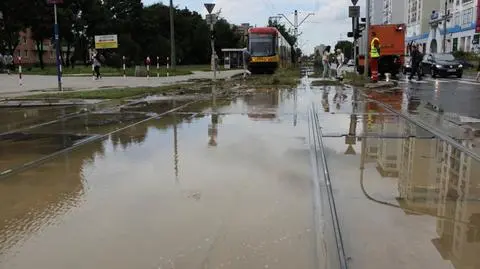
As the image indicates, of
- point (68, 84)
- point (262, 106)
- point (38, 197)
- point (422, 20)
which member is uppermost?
point (422, 20)

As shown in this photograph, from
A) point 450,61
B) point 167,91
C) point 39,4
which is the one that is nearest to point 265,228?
point 167,91

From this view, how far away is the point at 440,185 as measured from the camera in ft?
18.9

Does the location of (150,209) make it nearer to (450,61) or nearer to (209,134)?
(209,134)

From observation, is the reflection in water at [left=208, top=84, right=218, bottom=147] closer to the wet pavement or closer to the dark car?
the wet pavement

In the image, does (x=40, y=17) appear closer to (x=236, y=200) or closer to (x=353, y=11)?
(x=353, y=11)

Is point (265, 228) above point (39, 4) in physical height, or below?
below

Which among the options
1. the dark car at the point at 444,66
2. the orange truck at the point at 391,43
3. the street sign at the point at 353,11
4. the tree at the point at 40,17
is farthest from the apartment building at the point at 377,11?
the street sign at the point at 353,11

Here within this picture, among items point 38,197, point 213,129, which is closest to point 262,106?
point 213,129

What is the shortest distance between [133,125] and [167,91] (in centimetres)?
1022

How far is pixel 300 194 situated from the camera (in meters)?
5.50

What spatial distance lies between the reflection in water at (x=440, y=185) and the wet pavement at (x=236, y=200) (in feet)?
0.05

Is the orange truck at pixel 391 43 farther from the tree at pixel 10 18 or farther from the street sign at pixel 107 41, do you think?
the tree at pixel 10 18

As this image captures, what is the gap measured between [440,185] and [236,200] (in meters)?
2.25

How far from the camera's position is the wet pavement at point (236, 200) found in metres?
3.95
